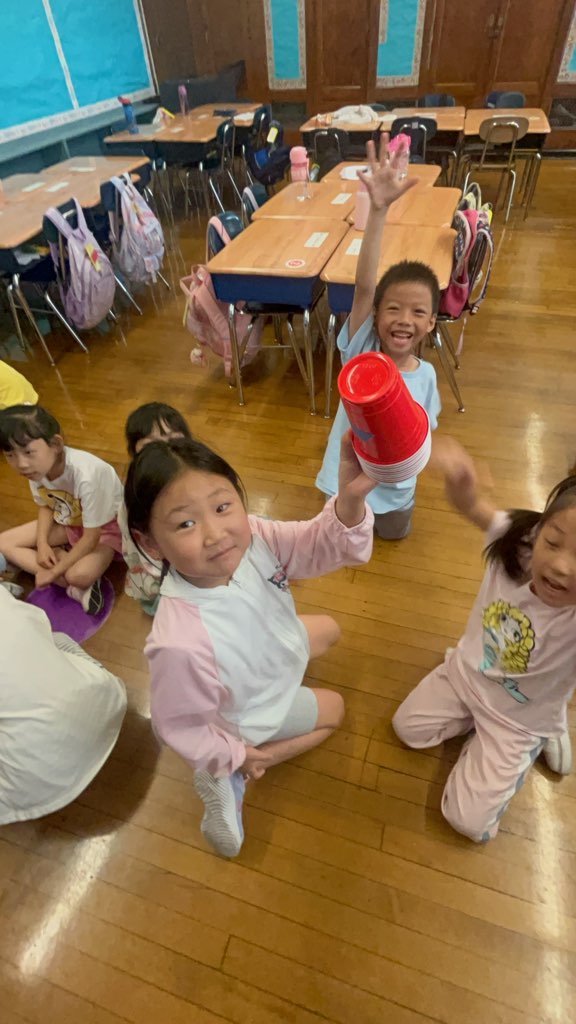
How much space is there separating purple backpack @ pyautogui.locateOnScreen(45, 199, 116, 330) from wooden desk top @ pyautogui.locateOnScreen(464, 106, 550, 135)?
11.0ft

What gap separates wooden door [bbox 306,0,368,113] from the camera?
235 inches

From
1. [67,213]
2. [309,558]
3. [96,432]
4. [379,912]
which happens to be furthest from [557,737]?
[67,213]

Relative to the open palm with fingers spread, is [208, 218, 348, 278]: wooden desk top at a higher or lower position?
lower

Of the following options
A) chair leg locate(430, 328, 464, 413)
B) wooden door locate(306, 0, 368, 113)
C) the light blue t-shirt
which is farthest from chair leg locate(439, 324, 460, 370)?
wooden door locate(306, 0, 368, 113)

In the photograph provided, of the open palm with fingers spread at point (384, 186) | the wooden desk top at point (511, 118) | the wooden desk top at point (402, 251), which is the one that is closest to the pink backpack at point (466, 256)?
the wooden desk top at point (402, 251)

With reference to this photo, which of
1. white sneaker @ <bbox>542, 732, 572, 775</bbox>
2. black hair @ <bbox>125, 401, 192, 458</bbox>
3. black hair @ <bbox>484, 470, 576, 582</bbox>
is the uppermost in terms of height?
black hair @ <bbox>484, 470, 576, 582</bbox>

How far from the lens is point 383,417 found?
2.50ft

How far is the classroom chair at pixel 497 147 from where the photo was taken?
13.8ft

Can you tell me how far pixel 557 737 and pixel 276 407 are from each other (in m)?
2.03

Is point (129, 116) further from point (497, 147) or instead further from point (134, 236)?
point (497, 147)

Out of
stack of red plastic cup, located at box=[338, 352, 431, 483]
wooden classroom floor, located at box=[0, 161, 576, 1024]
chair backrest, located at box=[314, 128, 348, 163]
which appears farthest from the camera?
chair backrest, located at box=[314, 128, 348, 163]

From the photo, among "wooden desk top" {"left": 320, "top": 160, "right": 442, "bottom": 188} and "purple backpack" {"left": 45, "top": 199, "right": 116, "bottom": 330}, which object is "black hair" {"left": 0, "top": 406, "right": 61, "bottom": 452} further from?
"wooden desk top" {"left": 320, "top": 160, "right": 442, "bottom": 188}

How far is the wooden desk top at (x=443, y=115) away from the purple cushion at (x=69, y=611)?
468 cm

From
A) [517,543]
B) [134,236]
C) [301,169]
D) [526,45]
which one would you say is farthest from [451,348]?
[526,45]
